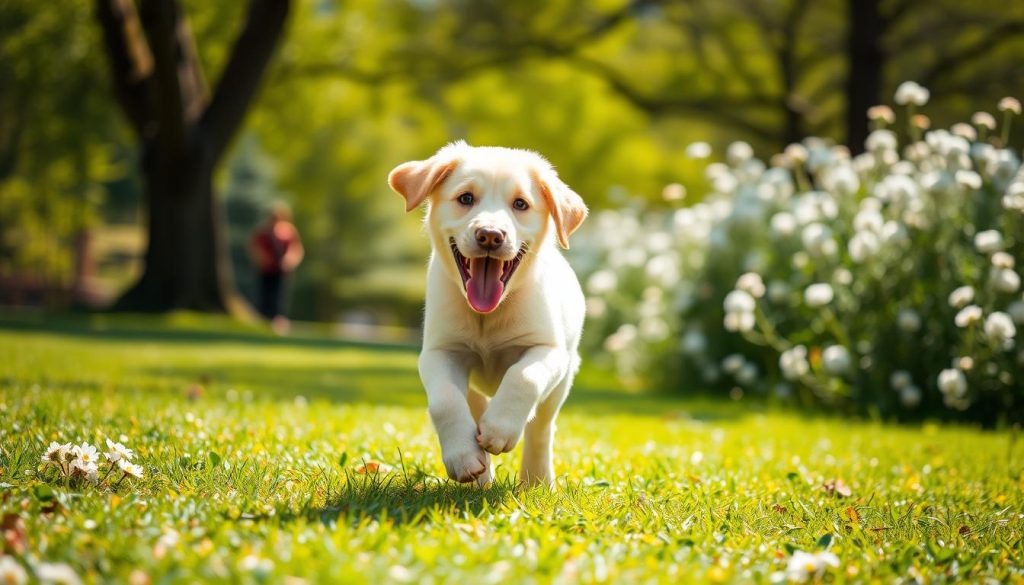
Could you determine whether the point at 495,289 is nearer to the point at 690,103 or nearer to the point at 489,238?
the point at 489,238

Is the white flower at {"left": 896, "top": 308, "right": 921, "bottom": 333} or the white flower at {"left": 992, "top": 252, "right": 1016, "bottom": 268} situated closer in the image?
the white flower at {"left": 992, "top": 252, "right": 1016, "bottom": 268}

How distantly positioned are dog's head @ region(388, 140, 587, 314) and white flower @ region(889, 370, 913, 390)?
20.9ft

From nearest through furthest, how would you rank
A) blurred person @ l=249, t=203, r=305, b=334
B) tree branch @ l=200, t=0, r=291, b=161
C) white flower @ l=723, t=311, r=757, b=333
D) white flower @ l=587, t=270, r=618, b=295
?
white flower @ l=723, t=311, r=757, b=333
white flower @ l=587, t=270, r=618, b=295
tree branch @ l=200, t=0, r=291, b=161
blurred person @ l=249, t=203, r=305, b=334

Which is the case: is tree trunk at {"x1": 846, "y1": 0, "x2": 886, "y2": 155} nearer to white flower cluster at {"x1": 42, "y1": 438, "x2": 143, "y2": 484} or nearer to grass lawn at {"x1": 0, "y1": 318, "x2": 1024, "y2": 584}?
grass lawn at {"x1": 0, "y1": 318, "x2": 1024, "y2": 584}

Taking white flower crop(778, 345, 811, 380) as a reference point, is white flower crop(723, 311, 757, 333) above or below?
above

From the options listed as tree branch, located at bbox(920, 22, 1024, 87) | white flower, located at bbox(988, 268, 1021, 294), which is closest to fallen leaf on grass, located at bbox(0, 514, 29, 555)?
white flower, located at bbox(988, 268, 1021, 294)

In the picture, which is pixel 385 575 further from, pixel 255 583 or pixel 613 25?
pixel 613 25

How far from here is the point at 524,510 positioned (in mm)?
4066

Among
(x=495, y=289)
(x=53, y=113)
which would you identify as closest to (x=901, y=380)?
(x=495, y=289)

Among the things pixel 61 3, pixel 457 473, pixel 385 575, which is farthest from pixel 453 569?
pixel 61 3

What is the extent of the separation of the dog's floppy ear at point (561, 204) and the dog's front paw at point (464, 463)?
110cm

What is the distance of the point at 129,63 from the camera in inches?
822

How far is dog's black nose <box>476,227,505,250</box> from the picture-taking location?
13.8 ft

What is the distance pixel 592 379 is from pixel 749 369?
13.9ft
